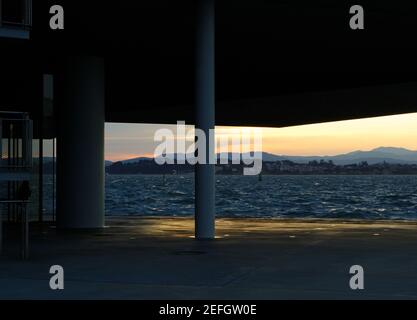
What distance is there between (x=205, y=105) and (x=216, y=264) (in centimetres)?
702

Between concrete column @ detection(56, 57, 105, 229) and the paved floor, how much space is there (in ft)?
3.73

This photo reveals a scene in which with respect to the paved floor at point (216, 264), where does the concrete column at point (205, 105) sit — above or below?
above

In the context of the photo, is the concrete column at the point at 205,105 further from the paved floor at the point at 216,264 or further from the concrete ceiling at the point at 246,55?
the paved floor at the point at 216,264

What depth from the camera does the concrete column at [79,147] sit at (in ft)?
83.1

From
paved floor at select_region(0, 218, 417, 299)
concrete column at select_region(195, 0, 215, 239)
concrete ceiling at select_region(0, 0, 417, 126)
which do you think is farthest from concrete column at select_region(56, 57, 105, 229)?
concrete column at select_region(195, 0, 215, 239)

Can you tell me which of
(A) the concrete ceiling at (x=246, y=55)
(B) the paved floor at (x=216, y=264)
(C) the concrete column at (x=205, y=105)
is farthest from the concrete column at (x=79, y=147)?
Answer: (C) the concrete column at (x=205, y=105)

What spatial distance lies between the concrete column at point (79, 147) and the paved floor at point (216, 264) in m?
1.14

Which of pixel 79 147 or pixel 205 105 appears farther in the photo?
pixel 79 147

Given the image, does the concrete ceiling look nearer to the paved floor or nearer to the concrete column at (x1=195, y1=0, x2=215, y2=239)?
the concrete column at (x1=195, y1=0, x2=215, y2=239)

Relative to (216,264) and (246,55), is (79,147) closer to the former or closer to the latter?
(246,55)

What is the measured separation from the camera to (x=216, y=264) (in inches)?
582

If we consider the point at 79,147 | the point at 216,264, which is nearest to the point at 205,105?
the point at 79,147

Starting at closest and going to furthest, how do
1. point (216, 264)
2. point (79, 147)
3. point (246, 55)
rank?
point (216, 264) < point (79, 147) < point (246, 55)
